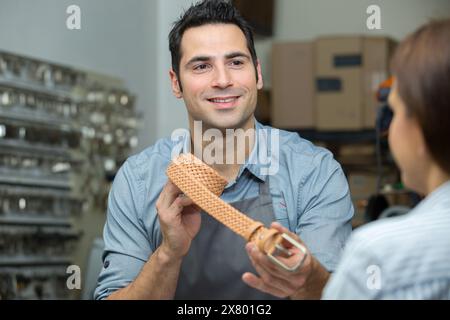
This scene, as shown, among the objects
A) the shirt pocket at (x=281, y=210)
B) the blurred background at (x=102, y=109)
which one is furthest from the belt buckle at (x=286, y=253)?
the blurred background at (x=102, y=109)

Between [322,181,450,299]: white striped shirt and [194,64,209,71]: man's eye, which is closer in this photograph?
[322,181,450,299]: white striped shirt

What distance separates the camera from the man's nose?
1.69 m

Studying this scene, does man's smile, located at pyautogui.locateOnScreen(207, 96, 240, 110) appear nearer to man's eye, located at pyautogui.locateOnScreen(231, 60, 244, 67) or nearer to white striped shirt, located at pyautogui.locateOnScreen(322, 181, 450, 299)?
man's eye, located at pyautogui.locateOnScreen(231, 60, 244, 67)

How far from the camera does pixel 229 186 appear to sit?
1.77 metres

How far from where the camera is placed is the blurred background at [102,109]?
3404 millimetres

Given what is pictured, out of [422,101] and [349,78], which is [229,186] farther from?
[349,78]

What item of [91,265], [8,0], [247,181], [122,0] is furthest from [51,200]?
[247,181]

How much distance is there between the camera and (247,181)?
1767 mm

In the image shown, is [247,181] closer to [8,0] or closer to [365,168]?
[8,0]

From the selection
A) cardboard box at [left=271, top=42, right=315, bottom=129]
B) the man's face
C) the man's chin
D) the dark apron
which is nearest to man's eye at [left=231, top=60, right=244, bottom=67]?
the man's face

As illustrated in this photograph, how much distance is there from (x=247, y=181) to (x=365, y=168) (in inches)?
109

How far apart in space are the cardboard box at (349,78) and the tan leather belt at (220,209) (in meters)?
3.20

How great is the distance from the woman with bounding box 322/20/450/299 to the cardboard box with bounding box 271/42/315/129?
3.57 metres
